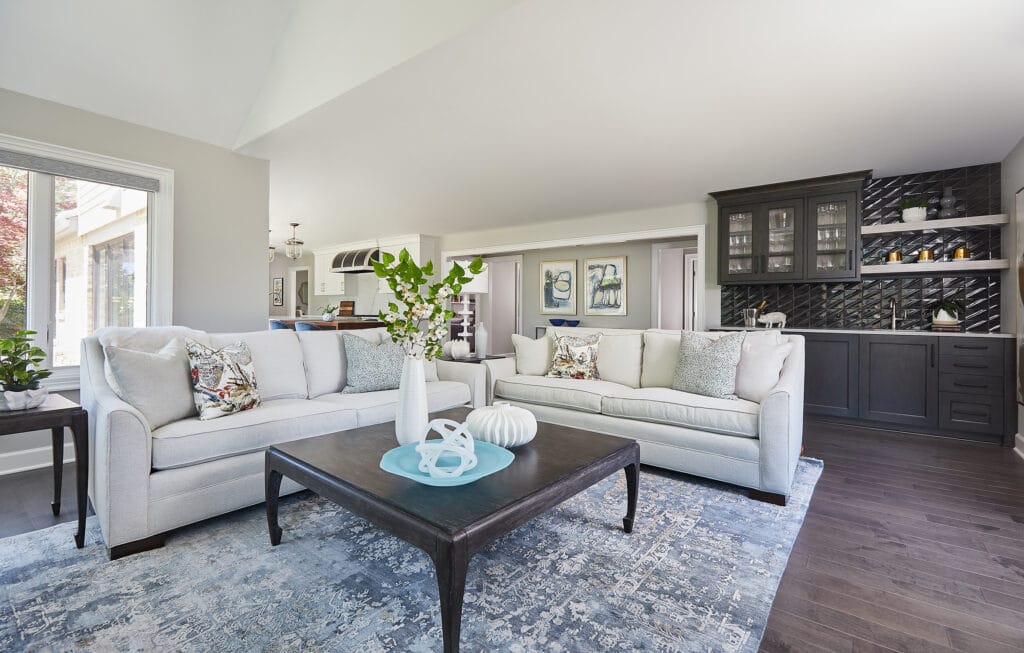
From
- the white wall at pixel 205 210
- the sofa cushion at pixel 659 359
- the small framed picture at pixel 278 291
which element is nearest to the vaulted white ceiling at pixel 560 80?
the white wall at pixel 205 210

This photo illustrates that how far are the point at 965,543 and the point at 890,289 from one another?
338cm

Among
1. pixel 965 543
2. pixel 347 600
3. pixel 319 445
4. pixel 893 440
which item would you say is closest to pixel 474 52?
pixel 319 445

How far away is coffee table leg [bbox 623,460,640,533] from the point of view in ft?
7.31

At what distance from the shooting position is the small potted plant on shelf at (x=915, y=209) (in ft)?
14.7

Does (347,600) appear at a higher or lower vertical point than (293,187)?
lower

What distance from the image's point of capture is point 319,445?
205cm

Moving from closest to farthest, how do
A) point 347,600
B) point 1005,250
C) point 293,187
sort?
point 347,600
point 1005,250
point 293,187

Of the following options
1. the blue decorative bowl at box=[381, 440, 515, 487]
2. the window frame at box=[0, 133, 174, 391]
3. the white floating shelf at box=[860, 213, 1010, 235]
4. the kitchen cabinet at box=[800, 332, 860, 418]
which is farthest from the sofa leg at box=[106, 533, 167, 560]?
the white floating shelf at box=[860, 213, 1010, 235]

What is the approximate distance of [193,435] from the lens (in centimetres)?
220

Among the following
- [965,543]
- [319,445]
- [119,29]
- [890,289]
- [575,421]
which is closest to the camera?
[319,445]

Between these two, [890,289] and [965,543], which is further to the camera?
[890,289]

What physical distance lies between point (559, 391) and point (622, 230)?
317cm

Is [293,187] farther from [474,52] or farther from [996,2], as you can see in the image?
[996,2]

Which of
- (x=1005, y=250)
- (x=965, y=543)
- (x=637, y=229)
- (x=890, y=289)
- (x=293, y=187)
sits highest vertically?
(x=293, y=187)
